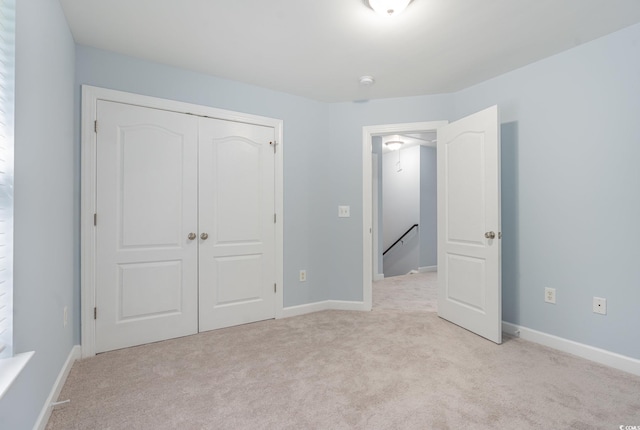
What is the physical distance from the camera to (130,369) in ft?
7.11

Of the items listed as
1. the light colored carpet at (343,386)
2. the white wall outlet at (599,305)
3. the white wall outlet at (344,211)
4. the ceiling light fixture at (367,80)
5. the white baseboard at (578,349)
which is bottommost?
the light colored carpet at (343,386)

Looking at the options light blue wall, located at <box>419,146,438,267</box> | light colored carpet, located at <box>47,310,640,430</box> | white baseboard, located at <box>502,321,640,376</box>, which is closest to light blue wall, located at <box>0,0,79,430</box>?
light colored carpet, located at <box>47,310,640,430</box>

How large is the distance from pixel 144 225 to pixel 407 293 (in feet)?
10.8

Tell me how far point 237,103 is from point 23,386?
98.8 inches

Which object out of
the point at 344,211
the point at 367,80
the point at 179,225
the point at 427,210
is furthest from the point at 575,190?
the point at 427,210

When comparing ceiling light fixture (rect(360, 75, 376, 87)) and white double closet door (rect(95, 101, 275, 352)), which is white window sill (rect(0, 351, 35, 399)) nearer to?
white double closet door (rect(95, 101, 275, 352))

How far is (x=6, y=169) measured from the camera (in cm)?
123

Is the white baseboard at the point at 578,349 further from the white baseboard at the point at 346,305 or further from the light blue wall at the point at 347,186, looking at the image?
the light blue wall at the point at 347,186

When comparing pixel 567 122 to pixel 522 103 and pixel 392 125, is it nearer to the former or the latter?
pixel 522 103

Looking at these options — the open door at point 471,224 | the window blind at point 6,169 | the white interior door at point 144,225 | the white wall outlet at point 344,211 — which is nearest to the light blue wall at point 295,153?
the white wall outlet at point 344,211

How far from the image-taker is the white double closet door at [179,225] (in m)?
2.48

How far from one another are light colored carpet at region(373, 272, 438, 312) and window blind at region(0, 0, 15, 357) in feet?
10.1

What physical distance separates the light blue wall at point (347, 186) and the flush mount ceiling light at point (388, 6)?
5.24 ft

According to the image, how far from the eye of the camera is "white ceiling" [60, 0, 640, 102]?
6.44 feet
